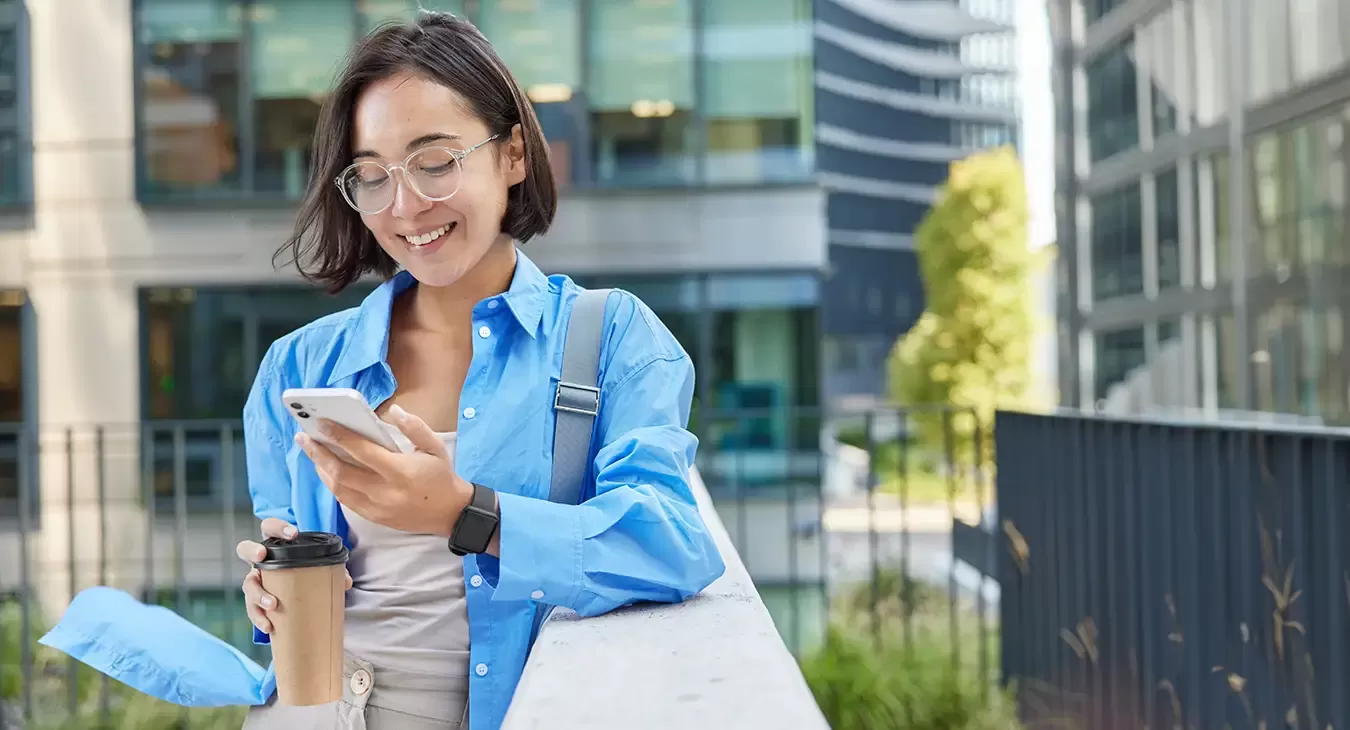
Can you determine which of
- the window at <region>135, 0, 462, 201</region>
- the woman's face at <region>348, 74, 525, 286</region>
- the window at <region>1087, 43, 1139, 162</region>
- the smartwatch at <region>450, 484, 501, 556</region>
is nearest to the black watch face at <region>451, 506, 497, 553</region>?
the smartwatch at <region>450, 484, 501, 556</region>

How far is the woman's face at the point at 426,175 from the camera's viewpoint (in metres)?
1.42

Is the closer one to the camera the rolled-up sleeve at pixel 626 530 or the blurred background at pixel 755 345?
the rolled-up sleeve at pixel 626 530

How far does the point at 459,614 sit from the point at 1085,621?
113 inches

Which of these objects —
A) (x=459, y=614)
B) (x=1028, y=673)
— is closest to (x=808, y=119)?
(x=1028, y=673)

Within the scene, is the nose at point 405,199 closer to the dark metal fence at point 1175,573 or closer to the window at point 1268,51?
the dark metal fence at point 1175,573

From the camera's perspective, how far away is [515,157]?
1566 mm

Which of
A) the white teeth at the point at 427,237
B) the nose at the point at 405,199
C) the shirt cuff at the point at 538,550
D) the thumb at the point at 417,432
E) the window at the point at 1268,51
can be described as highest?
the window at the point at 1268,51

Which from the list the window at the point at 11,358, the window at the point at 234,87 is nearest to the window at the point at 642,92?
the window at the point at 234,87

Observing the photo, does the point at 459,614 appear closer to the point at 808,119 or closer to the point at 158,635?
the point at 158,635

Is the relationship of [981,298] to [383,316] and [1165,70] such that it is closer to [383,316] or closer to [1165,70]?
[1165,70]

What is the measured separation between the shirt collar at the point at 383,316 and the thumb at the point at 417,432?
31cm

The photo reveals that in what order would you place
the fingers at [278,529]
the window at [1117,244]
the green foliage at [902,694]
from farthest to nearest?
the window at [1117,244]
the green foliage at [902,694]
the fingers at [278,529]

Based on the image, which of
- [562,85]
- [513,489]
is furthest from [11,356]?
[513,489]

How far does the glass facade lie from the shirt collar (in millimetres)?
7496
